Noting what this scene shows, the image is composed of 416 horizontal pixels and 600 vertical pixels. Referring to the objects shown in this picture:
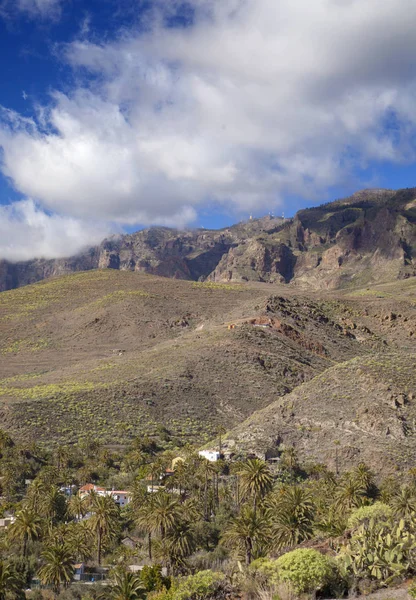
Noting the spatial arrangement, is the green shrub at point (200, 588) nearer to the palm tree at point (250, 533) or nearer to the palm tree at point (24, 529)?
the palm tree at point (250, 533)

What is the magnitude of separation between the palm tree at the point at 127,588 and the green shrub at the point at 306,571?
382 inches

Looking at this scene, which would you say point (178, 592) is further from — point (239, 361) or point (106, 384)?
point (239, 361)

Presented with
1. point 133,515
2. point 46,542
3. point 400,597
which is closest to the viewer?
point 400,597

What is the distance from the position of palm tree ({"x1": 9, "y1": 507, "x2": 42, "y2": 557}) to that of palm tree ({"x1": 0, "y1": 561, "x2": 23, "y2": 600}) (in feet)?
28.2

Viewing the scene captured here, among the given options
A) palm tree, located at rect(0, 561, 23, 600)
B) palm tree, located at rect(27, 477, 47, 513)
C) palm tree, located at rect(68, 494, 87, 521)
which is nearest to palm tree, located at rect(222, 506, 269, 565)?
palm tree, located at rect(0, 561, 23, 600)

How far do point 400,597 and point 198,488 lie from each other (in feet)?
119

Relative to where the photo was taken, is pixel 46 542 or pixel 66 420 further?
pixel 66 420

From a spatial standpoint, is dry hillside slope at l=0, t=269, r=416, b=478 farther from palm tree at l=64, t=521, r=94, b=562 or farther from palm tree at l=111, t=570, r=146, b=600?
palm tree at l=111, t=570, r=146, b=600

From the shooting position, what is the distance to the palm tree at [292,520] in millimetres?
34156

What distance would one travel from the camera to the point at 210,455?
196ft

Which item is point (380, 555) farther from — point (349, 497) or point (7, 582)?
point (349, 497)

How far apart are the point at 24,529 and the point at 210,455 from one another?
23690mm

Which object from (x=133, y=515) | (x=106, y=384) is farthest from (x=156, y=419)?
(x=133, y=515)

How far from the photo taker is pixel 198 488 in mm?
53875
